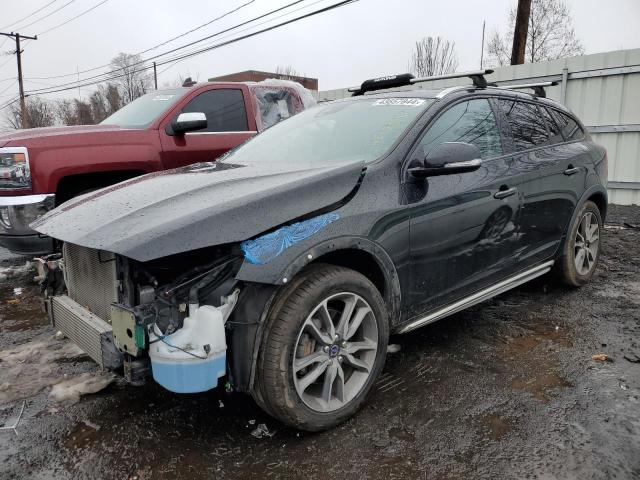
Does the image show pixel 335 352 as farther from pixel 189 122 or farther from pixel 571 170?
pixel 189 122

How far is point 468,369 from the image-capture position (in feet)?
10.7

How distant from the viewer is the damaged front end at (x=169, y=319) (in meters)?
2.15

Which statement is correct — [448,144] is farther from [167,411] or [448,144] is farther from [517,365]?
[167,411]

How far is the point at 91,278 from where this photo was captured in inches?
104

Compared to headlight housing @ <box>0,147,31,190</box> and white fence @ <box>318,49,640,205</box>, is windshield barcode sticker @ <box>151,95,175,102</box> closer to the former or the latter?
headlight housing @ <box>0,147,31,190</box>

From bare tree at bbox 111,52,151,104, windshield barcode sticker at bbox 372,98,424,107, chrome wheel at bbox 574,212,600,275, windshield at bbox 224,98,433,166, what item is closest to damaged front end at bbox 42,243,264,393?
windshield at bbox 224,98,433,166

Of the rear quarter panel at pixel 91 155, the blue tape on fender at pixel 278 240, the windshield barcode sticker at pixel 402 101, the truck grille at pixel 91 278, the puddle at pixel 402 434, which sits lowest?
the puddle at pixel 402 434

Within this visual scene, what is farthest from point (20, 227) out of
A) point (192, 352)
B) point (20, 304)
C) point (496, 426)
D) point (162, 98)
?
point (496, 426)

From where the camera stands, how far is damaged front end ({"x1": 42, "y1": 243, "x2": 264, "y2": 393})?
2.15m

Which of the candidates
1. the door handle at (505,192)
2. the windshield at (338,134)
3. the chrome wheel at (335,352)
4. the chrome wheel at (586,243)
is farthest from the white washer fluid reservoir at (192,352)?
the chrome wheel at (586,243)

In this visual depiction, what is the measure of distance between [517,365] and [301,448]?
1.65 metres

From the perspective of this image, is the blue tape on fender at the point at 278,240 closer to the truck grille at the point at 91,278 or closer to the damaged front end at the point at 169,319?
the damaged front end at the point at 169,319

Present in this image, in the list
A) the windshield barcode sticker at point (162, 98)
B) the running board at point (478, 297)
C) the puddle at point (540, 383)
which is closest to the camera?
the puddle at point (540, 383)

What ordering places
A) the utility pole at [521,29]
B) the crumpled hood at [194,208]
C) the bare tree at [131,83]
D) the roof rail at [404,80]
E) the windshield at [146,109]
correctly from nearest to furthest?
1. the crumpled hood at [194,208]
2. the roof rail at [404,80]
3. the windshield at [146,109]
4. the utility pole at [521,29]
5. the bare tree at [131,83]
